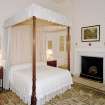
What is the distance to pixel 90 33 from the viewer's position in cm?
554

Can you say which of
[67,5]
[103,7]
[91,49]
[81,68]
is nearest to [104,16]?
[103,7]

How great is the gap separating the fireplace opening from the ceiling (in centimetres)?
255

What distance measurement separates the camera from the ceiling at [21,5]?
15.1 ft

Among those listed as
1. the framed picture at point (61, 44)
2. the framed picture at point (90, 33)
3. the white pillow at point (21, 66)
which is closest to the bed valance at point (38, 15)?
the white pillow at point (21, 66)

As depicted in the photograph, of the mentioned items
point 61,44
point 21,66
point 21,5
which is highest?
point 21,5

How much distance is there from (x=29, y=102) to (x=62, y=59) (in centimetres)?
606

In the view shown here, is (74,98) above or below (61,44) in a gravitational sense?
below

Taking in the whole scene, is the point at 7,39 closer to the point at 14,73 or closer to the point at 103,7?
the point at 14,73

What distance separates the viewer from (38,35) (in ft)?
16.5

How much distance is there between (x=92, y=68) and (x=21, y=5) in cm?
394

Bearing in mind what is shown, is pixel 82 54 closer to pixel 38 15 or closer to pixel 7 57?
pixel 7 57

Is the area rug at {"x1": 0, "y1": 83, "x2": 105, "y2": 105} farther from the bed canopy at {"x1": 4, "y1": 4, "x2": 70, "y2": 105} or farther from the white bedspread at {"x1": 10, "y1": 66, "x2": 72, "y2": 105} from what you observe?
the bed canopy at {"x1": 4, "y1": 4, "x2": 70, "y2": 105}

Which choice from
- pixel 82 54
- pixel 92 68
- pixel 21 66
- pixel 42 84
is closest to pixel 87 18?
pixel 82 54

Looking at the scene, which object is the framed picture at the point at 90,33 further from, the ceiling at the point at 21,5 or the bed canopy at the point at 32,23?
the bed canopy at the point at 32,23
